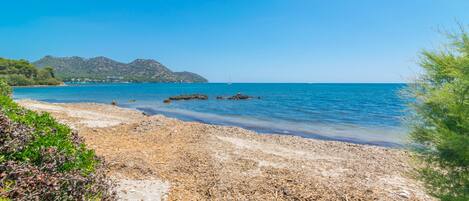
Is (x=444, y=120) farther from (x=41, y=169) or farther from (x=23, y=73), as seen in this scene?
(x=23, y=73)

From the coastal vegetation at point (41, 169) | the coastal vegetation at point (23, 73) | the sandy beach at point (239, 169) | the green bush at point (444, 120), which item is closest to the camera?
the coastal vegetation at point (41, 169)

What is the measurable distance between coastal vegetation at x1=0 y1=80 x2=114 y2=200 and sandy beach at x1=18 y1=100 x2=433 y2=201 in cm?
223

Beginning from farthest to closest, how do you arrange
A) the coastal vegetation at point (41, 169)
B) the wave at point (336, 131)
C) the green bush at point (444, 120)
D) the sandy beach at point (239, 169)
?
the wave at point (336, 131) < the sandy beach at point (239, 169) < the green bush at point (444, 120) < the coastal vegetation at point (41, 169)

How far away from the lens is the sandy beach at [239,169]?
7223 mm

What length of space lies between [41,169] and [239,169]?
6.17 meters

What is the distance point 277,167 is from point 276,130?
13683 mm

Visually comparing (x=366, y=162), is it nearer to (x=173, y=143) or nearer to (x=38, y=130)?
(x=173, y=143)

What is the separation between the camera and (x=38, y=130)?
479 cm

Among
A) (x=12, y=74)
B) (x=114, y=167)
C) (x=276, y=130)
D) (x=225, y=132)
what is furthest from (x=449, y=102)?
(x=12, y=74)

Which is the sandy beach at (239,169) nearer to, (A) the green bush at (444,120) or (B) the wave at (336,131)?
(A) the green bush at (444,120)

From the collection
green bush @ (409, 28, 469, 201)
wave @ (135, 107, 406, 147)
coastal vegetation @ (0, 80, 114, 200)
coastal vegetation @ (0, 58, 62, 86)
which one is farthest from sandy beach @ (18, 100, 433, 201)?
coastal vegetation @ (0, 58, 62, 86)

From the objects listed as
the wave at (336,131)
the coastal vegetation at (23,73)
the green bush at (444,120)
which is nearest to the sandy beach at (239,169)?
the green bush at (444,120)

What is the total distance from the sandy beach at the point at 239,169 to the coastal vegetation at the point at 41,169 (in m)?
2.23

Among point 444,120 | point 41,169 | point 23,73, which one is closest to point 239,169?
point 444,120
